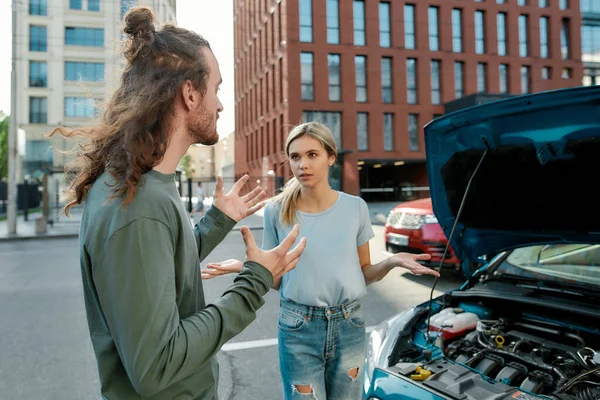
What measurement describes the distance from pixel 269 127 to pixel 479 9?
17.1 meters

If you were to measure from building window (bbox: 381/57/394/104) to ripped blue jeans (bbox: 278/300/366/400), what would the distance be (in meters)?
27.9

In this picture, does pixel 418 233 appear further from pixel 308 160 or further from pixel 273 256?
pixel 273 256

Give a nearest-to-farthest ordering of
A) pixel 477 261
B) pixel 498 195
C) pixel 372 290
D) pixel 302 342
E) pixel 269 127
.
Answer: pixel 302 342
pixel 498 195
pixel 477 261
pixel 372 290
pixel 269 127

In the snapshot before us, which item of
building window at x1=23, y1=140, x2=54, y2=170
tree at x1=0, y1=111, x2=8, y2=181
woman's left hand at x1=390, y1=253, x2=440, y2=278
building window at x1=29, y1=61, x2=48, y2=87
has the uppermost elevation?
building window at x1=29, y1=61, x2=48, y2=87

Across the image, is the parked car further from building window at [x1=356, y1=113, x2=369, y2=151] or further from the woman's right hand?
building window at [x1=356, y1=113, x2=369, y2=151]

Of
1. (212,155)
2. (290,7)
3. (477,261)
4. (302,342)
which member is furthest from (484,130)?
(212,155)

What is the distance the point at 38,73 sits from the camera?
96.3ft

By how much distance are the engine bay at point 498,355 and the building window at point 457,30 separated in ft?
101

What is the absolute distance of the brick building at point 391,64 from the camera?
27031 mm

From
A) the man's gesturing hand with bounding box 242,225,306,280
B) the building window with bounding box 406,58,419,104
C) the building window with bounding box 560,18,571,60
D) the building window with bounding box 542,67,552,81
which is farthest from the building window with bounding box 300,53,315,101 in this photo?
the man's gesturing hand with bounding box 242,225,306,280

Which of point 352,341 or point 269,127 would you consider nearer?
point 352,341

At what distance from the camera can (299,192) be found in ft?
8.09

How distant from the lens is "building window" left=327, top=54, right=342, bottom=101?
27438 mm

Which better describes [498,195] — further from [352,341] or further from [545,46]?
[545,46]
